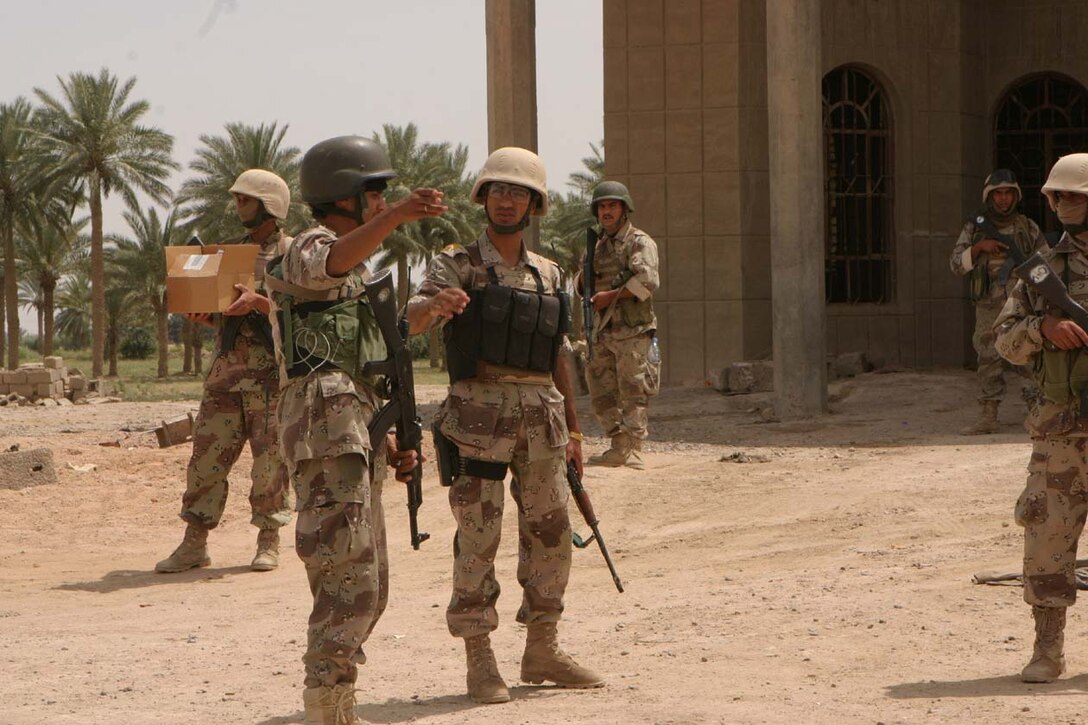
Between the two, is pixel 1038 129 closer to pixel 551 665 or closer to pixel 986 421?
pixel 986 421

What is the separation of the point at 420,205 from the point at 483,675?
185cm

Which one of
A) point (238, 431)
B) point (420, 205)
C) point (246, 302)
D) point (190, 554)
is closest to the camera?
point (420, 205)

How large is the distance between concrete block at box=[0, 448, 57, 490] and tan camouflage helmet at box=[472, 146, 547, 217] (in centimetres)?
767

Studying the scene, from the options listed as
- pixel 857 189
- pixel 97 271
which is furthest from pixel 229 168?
pixel 857 189

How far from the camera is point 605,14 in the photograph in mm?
17312

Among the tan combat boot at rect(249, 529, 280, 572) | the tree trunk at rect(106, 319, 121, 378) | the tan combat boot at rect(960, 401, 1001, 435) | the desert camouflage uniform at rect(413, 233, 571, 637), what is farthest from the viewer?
the tree trunk at rect(106, 319, 121, 378)

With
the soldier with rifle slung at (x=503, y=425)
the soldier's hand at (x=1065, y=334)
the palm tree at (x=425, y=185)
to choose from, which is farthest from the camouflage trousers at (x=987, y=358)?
the palm tree at (x=425, y=185)

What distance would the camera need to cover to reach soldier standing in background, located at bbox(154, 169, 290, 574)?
845 cm

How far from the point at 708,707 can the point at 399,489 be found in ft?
21.6

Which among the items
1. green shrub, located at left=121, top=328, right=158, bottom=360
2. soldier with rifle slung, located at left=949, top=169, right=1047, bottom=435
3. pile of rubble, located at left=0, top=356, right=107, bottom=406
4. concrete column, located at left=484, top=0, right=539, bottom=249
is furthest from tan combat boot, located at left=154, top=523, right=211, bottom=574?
green shrub, located at left=121, top=328, right=158, bottom=360

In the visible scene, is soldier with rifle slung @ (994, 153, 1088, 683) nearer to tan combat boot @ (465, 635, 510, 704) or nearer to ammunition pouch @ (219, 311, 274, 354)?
tan combat boot @ (465, 635, 510, 704)

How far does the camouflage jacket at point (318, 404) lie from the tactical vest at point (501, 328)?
0.65 meters

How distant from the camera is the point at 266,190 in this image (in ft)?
26.4

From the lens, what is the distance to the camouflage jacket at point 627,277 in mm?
10617
